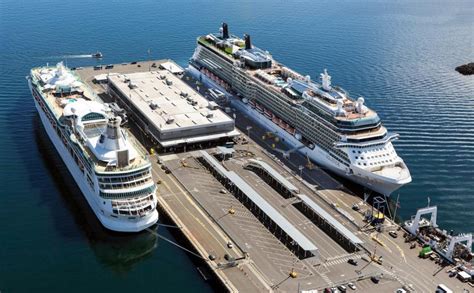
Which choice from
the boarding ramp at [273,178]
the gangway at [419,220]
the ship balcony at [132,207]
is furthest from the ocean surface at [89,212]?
the boarding ramp at [273,178]

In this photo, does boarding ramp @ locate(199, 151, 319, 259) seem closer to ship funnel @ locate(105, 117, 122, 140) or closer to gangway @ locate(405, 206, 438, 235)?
gangway @ locate(405, 206, 438, 235)

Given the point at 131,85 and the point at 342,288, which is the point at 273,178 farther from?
the point at 131,85

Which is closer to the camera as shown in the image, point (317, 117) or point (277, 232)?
point (277, 232)

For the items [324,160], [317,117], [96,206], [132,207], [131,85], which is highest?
[317,117]

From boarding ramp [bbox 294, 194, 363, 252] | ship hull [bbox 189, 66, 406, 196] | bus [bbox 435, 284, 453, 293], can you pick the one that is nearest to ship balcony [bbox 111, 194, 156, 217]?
boarding ramp [bbox 294, 194, 363, 252]

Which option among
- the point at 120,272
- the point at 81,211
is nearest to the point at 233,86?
the point at 81,211

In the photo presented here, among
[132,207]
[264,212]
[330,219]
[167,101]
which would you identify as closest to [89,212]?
[132,207]

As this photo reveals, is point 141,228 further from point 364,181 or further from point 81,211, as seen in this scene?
point 364,181

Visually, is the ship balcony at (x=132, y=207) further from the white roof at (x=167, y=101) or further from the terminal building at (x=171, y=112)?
the white roof at (x=167, y=101)
